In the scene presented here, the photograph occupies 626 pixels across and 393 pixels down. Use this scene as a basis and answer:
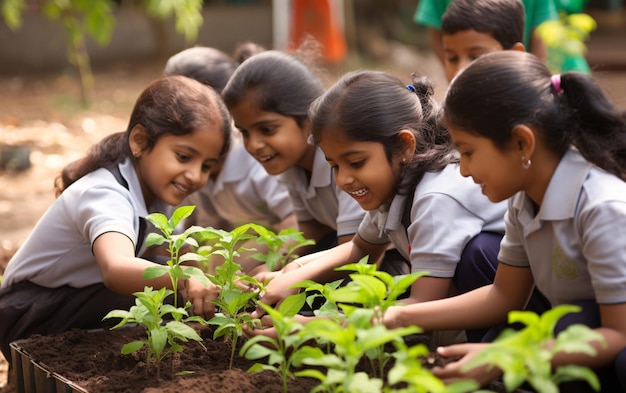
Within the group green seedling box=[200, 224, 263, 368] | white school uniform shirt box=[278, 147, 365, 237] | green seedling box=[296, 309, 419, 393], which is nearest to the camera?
green seedling box=[296, 309, 419, 393]

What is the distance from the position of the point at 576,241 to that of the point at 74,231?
170 centimetres

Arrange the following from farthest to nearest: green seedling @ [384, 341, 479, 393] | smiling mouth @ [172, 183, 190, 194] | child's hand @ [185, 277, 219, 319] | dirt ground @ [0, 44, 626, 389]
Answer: dirt ground @ [0, 44, 626, 389] < smiling mouth @ [172, 183, 190, 194] < child's hand @ [185, 277, 219, 319] < green seedling @ [384, 341, 479, 393]

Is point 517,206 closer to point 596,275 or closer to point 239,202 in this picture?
point 596,275

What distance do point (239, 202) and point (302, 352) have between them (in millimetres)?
1996

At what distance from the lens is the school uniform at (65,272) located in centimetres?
301

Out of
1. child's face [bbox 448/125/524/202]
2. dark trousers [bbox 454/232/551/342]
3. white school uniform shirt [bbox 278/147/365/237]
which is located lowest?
white school uniform shirt [bbox 278/147/365/237]

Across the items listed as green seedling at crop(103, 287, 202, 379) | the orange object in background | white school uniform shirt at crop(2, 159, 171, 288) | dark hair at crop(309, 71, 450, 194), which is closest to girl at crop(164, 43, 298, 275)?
white school uniform shirt at crop(2, 159, 171, 288)

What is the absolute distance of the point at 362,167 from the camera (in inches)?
108

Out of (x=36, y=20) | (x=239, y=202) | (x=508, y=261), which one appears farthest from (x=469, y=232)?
(x=36, y=20)

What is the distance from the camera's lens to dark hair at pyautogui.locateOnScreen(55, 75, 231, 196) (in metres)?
3.12

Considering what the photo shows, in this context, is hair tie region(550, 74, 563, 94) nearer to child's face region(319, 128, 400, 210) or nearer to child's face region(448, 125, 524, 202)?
child's face region(448, 125, 524, 202)

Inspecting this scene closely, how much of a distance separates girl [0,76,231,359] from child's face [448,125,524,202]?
3.88 ft

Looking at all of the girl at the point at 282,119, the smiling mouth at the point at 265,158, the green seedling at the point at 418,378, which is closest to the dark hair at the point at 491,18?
the girl at the point at 282,119

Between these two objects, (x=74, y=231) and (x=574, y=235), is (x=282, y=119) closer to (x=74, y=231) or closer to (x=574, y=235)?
(x=74, y=231)
